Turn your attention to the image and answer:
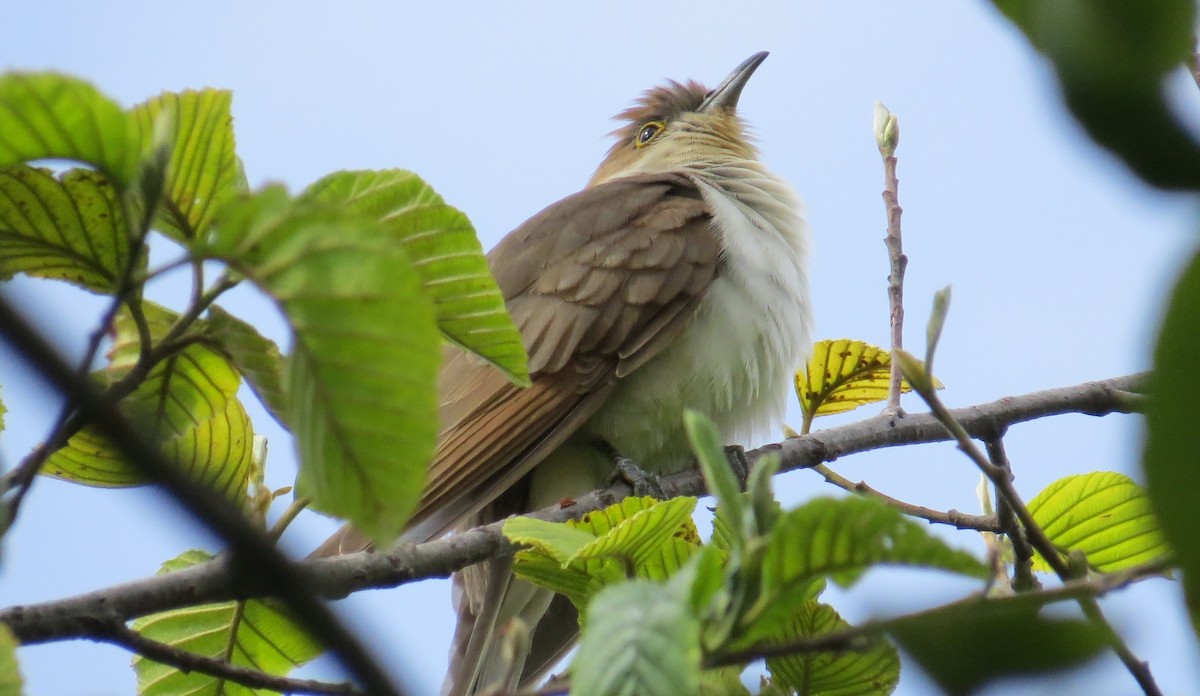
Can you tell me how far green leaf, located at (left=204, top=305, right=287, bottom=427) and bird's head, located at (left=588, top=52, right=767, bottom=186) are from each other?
14.1 ft

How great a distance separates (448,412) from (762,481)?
294 centimetres

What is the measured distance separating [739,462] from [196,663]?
2.27 meters

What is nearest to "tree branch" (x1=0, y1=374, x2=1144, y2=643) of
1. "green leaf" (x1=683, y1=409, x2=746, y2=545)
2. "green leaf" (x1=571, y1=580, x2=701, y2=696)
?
"green leaf" (x1=571, y1=580, x2=701, y2=696)

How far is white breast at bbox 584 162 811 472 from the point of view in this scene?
13.6 feet

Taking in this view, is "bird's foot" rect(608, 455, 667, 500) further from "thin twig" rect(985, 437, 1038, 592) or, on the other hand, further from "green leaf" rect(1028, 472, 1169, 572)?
"green leaf" rect(1028, 472, 1169, 572)

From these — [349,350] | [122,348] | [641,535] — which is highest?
[122,348]

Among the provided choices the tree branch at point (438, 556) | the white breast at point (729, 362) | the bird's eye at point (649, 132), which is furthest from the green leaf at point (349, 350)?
the bird's eye at point (649, 132)

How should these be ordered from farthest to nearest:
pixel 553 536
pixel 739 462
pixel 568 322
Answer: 1. pixel 568 322
2. pixel 739 462
3. pixel 553 536

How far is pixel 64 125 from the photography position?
1.16 metres

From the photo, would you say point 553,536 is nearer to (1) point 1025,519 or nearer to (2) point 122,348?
(1) point 1025,519

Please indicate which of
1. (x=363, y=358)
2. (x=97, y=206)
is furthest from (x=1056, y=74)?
(x=97, y=206)

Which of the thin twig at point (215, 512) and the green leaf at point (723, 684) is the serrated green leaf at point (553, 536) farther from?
the thin twig at point (215, 512)

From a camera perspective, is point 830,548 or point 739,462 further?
point 739,462

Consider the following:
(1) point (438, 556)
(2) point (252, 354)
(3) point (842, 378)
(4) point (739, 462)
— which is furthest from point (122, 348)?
(4) point (739, 462)
